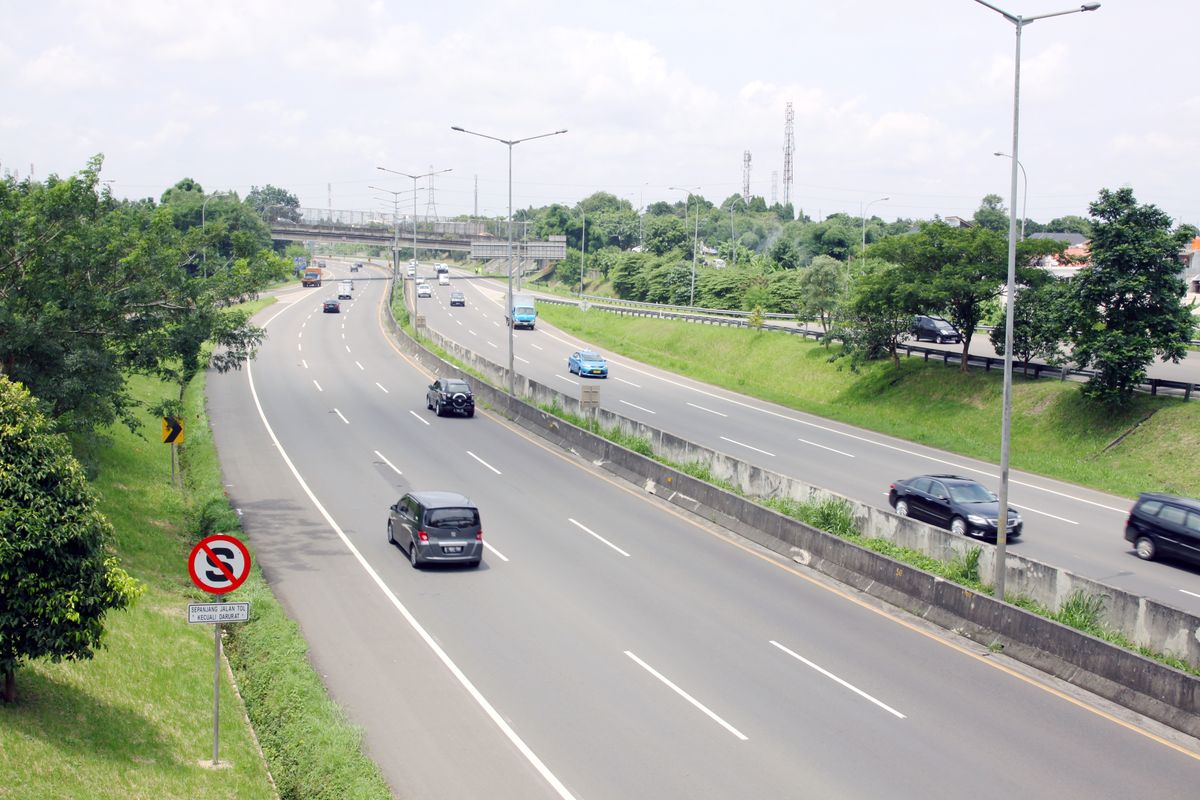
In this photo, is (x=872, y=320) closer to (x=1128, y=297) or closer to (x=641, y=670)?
(x=1128, y=297)

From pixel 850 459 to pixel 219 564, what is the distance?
27.6 metres

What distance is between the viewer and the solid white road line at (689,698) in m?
13.7

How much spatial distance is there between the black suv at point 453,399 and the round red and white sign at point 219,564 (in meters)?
29.3

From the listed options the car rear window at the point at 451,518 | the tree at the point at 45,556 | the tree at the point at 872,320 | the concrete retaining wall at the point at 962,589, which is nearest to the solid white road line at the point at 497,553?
the car rear window at the point at 451,518

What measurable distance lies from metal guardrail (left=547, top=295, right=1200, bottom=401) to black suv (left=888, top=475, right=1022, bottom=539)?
53.5 feet

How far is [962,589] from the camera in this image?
60.0 ft

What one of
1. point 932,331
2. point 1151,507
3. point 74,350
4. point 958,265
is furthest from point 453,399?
point 932,331

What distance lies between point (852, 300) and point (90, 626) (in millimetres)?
44223

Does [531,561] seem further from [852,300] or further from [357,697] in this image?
[852,300]

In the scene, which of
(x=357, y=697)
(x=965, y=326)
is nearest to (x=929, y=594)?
(x=357, y=697)

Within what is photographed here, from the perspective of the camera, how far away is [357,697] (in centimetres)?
1484

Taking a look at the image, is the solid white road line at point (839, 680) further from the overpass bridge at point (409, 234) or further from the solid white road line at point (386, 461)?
the overpass bridge at point (409, 234)

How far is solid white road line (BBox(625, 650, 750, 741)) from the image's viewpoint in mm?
13711

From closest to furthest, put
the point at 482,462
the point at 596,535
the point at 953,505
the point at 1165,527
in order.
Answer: the point at 1165,527
the point at 596,535
the point at 953,505
the point at 482,462
